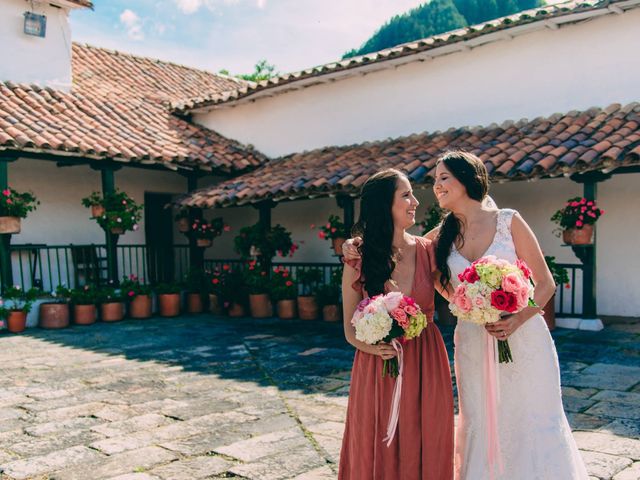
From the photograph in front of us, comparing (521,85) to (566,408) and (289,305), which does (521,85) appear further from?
(566,408)

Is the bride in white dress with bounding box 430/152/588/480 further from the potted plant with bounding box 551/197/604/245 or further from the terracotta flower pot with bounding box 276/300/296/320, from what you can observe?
the terracotta flower pot with bounding box 276/300/296/320

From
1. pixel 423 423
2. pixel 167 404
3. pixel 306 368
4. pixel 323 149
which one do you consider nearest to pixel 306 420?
pixel 167 404

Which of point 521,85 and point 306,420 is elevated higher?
point 521,85

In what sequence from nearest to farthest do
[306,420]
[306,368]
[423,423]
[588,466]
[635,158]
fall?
[423,423], [588,466], [306,420], [306,368], [635,158]

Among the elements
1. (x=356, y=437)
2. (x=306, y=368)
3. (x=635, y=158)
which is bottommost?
(x=306, y=368)

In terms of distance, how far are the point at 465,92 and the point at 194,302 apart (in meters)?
6.28

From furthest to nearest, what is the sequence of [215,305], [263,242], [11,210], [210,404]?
[215,305] → [263,242] → [11,210] → [210,404]

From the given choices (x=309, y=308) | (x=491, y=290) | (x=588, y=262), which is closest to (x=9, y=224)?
(x=309, y=308)

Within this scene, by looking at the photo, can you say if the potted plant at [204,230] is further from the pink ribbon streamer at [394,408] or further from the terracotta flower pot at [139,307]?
the pink ribbon streamer at [394,408]

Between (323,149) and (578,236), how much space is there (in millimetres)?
5723

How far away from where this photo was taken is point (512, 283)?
250cm

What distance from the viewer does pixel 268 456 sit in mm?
4113

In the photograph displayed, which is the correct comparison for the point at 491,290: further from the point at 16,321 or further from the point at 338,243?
the point at 16,321

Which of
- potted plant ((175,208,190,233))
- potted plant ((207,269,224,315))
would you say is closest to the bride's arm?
potted plant ((207,269,224,315))
